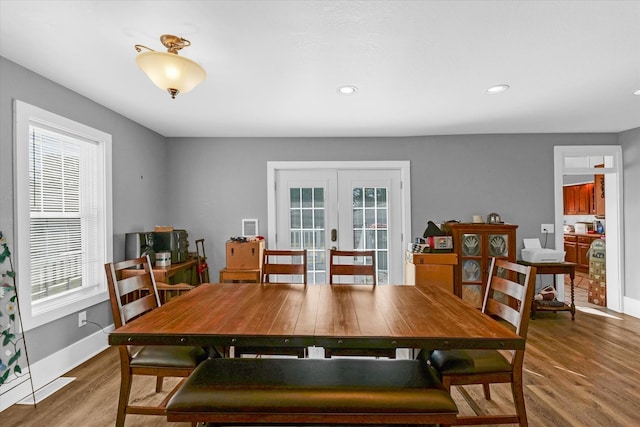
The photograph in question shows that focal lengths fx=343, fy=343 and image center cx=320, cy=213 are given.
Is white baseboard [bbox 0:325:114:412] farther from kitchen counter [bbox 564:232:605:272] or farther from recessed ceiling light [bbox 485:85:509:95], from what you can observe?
kitchen counter [bbox 564:232:605:272]

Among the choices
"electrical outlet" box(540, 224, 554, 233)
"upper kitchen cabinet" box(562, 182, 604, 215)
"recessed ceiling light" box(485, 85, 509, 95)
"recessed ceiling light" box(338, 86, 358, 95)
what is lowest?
"electrical outlet" box(540, 224, 554, 233)

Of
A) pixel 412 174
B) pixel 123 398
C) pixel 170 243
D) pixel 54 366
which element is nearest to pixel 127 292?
pixel 123 398

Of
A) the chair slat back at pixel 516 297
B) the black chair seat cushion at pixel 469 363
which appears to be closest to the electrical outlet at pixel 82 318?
the black chair seat cushion at pixel 469 363

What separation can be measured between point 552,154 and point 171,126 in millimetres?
4916

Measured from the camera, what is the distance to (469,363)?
1812 millimetres

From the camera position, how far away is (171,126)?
13.5 feet

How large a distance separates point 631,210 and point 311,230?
4.10 m

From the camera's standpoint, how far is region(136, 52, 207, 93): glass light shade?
1.80m

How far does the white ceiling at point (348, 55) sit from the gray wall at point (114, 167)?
126 millimetres

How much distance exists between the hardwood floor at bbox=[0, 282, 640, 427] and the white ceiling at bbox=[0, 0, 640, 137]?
236 cm

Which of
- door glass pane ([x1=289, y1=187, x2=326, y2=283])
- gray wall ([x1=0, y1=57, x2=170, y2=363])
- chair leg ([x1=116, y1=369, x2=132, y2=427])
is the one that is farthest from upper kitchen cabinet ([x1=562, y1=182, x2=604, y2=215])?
chair leg ([x1=116, y1=369, x2=132, y2=427])

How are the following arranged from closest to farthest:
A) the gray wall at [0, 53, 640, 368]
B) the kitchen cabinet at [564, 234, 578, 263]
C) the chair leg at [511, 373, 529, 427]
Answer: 1. the chair leg at [511, 373, 529, 427]
2. the gray wall at [0, 53, 640, 368]
3. the kitchen cabinet at [564, 234, 578, 263]

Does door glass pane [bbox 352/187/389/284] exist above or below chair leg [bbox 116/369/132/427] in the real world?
above

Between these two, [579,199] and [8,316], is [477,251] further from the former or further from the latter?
[579,199]
